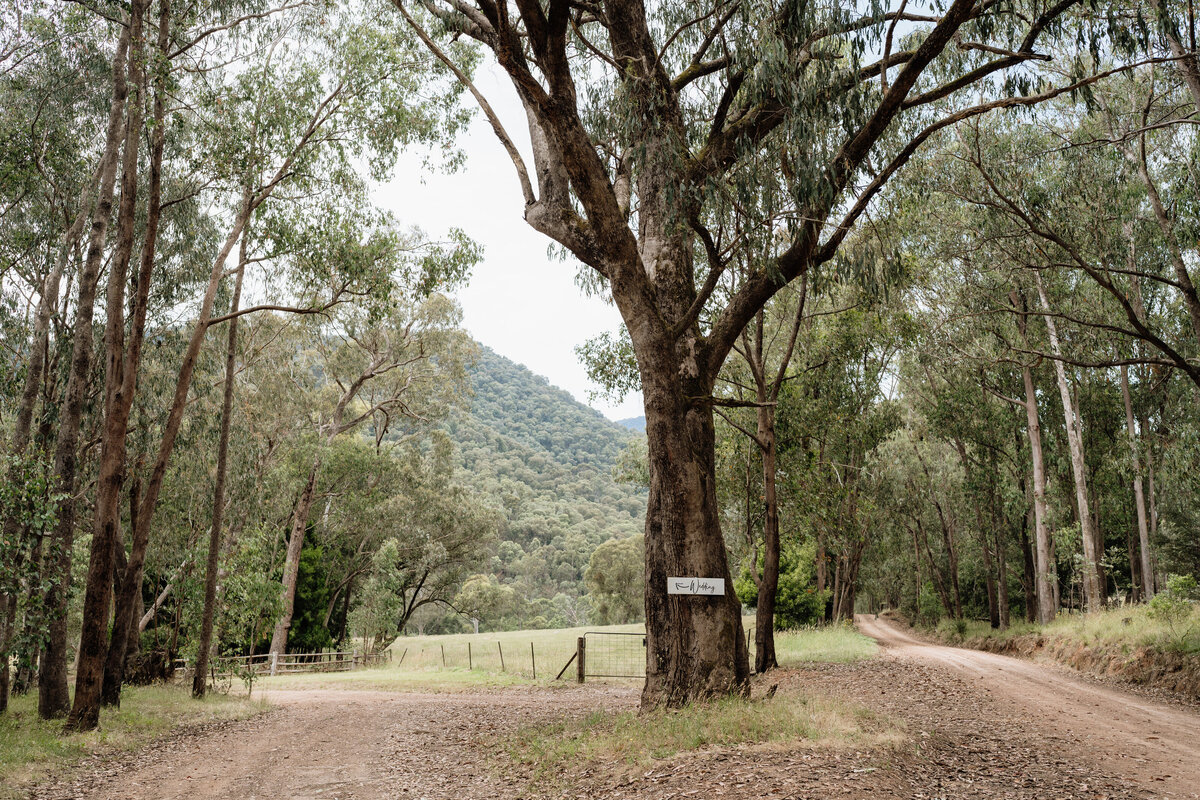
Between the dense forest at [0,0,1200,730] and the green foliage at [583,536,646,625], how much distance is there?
69.9 feet

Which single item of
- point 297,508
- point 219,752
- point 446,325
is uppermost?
point 446,325

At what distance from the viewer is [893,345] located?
21375 mm

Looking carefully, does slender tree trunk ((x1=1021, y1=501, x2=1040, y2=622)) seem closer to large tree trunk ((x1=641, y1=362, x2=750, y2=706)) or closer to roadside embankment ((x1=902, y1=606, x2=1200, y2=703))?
roadside embankment ((x1=902, y1=606, x2=1200, y2=703))

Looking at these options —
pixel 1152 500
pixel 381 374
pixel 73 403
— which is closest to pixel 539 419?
pixel 381 374

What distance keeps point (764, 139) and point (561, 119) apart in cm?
375

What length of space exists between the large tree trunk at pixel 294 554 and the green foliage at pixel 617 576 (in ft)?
87.6

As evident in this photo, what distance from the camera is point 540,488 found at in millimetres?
76000

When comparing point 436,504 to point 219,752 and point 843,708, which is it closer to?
point 219,752

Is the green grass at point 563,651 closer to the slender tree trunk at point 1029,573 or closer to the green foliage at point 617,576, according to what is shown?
the slender tree trunk at point 1029,573

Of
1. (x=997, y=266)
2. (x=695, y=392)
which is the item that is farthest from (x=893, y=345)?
(x=695, y=392)

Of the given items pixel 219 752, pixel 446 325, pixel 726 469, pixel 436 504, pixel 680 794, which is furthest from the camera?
pixel 436 504

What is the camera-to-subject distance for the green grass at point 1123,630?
13.2 metres

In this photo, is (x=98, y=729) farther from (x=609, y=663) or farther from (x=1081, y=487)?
(x=1081, y=487)

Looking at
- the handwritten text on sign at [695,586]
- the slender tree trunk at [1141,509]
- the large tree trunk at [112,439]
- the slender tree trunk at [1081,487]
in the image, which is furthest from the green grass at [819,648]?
the large tree trunk at [112,439]
